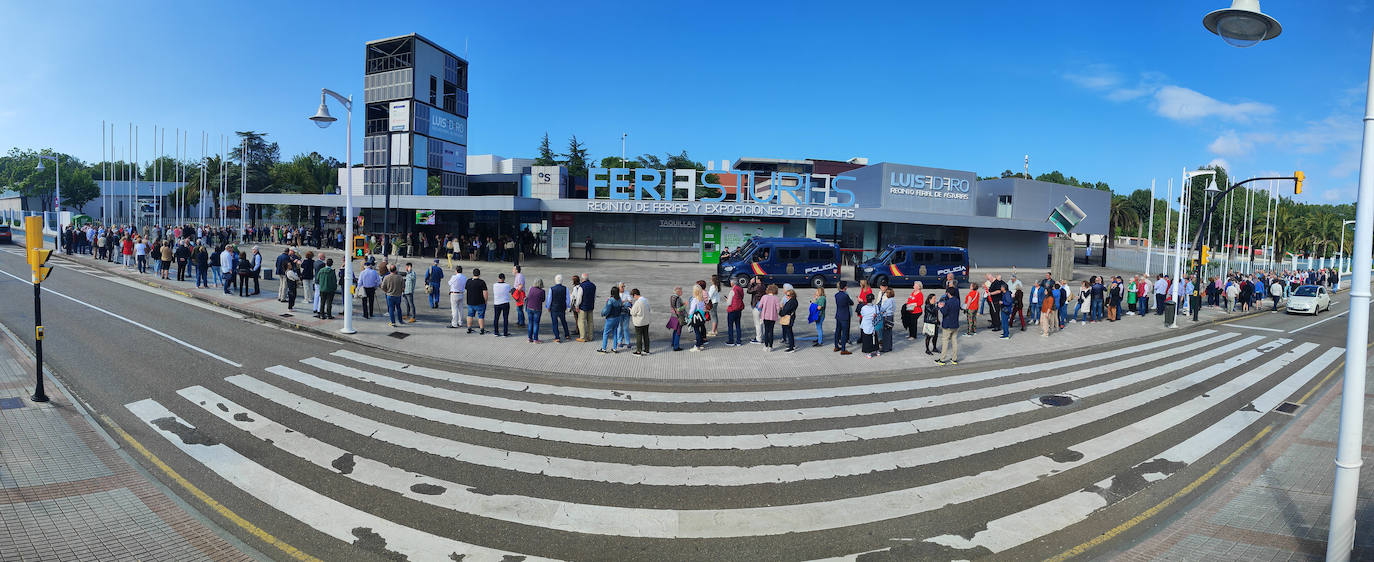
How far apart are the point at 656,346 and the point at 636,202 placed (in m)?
23.4

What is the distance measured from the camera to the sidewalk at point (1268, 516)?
5.90m

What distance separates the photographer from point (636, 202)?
37.8 metres

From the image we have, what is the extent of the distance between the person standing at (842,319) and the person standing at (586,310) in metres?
5.56

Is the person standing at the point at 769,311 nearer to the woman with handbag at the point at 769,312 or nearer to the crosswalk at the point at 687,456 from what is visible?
the woman with handbag at the point at 769,312

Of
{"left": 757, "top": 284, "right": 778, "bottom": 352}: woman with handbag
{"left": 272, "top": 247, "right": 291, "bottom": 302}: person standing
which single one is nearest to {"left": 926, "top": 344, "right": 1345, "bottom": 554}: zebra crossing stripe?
{"left": 757, "top": 284, "right": 778, "bottom": 352}: woman with handbag

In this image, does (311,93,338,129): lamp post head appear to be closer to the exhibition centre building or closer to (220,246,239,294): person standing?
(220,246,239,294): person standing

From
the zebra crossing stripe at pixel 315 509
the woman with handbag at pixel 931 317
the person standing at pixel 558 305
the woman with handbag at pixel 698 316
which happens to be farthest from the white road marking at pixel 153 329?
the woman with handbag at pixel 931 317

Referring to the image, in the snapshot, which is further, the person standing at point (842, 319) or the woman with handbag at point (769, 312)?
the woman with handbag at point (769, 312)

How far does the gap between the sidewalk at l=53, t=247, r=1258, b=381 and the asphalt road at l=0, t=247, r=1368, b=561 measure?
0.92 m

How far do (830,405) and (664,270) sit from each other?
24.9 m

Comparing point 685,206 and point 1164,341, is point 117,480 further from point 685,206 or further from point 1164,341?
point 685,206

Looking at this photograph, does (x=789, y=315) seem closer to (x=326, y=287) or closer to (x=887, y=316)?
(x=887, y=316)

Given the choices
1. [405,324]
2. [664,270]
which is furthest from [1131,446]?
[664,270]

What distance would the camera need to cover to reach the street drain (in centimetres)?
1078
